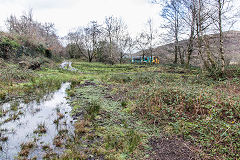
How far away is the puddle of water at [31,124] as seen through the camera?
2751mm

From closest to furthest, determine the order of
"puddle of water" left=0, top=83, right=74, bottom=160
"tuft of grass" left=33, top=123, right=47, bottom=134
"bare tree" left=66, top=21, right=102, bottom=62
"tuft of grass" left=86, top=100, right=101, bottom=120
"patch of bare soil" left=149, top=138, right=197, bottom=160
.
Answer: "patch of bare soil" left=149, top=138, right=197, bottom=160
"puddle of water" left=0, top=83, right=74, bottom=160
"tuft of grass" left=33, top=123, right=47, bottom=134
"tuft of grass" left=86, top=100, right=101, bottom=120
"bare tree" left=66, top=21, right=102, bottom=62

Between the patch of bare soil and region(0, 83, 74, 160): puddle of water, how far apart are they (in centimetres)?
191

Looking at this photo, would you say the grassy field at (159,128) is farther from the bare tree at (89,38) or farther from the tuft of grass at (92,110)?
the bare tree at (89,38)

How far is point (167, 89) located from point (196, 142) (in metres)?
2.48

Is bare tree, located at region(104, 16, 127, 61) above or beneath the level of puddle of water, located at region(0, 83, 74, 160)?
above

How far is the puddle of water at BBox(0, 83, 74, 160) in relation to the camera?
2751 millimetres

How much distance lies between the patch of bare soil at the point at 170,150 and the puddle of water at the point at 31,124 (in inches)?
75.3

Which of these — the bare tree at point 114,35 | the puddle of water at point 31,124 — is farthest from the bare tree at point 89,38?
the puddle of water at point 31,124

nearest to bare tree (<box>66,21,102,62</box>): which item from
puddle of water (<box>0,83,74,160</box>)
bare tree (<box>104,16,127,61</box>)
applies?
bare tree (<box>104,16,127,61</box>)

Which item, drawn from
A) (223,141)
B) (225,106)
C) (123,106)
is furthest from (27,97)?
(225,106)

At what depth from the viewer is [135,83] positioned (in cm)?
891

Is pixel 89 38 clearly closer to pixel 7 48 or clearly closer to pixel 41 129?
pixel 7 48

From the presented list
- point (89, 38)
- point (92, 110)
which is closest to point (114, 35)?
point (89, 38)

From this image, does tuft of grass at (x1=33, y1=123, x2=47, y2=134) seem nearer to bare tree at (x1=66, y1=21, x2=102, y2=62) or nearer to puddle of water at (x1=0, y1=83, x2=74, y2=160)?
puddle of water at (x1=0, y1=83, x2=74, y2=160)
